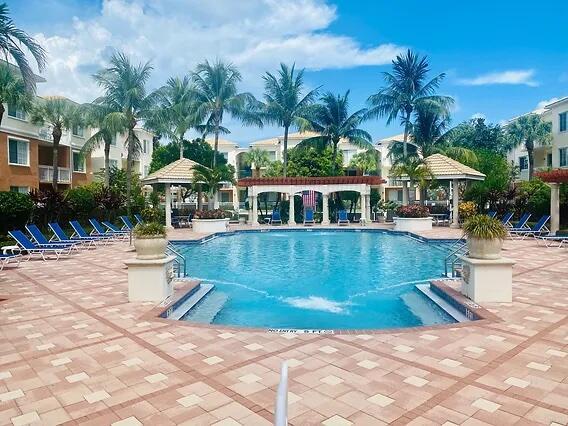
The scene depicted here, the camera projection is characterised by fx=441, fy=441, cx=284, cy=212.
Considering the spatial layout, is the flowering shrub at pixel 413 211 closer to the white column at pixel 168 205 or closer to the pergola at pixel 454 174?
the pergola at pixel 454 174

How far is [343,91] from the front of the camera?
112 feet

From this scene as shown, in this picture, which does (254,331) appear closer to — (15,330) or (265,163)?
(15,330)

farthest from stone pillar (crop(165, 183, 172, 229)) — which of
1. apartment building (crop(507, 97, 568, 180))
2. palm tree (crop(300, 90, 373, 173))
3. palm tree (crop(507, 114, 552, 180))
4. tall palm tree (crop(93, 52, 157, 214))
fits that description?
palm tree (crop(507, 114, 552, 180))

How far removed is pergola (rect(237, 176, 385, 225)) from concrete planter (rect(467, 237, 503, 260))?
66.6 feet

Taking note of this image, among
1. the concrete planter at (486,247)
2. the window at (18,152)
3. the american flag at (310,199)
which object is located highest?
the window at (18,152)

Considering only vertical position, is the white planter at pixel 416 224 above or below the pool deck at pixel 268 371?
above

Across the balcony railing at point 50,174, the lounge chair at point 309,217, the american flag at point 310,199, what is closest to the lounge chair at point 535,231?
the lounge chair at point 309,217

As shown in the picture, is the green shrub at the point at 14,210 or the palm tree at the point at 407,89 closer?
the green shrub at the point at 14,210

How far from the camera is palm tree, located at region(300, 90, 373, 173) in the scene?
3419 cm

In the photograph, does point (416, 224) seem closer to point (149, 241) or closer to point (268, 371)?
point (149, 241)

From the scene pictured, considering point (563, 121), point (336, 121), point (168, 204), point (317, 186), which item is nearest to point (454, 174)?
point (317, 186)

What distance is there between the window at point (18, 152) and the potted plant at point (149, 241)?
22137mm

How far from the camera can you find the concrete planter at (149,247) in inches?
325

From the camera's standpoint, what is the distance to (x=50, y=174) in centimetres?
3008
